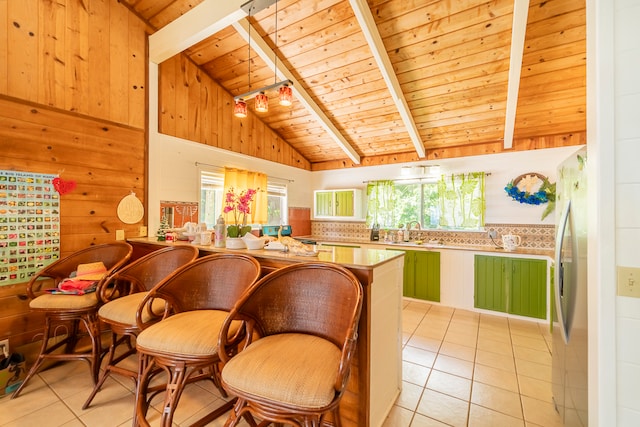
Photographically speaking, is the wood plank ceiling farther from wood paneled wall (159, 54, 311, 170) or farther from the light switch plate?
the light switch plate

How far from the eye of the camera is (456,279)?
3805 mm

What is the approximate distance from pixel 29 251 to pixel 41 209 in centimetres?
38

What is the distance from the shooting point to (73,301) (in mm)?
1993

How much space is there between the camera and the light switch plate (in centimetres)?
101

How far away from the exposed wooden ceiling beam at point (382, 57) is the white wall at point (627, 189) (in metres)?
1.94

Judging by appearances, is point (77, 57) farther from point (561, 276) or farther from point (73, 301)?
point (561, 276)

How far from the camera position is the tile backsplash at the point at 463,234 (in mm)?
3698

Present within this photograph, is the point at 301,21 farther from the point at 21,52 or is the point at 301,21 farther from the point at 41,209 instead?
the point at 41,209

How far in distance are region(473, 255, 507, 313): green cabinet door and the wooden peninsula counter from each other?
2306 millimetres

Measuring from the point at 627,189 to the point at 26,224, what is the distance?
399 centimetres

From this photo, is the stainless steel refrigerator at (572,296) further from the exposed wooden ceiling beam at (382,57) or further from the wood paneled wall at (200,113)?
the wood paneled wall at (200,113)

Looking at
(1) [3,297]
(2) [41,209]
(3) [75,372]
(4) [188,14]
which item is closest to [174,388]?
(3) [75,372]

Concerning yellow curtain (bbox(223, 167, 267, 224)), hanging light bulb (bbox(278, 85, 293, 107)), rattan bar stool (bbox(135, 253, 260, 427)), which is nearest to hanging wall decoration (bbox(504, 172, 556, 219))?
hanging light bulb (bbox(278, 85, 293, 107))

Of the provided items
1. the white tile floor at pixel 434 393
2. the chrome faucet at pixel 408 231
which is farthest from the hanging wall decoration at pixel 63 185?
the chrome faucet at pixel 408 231
